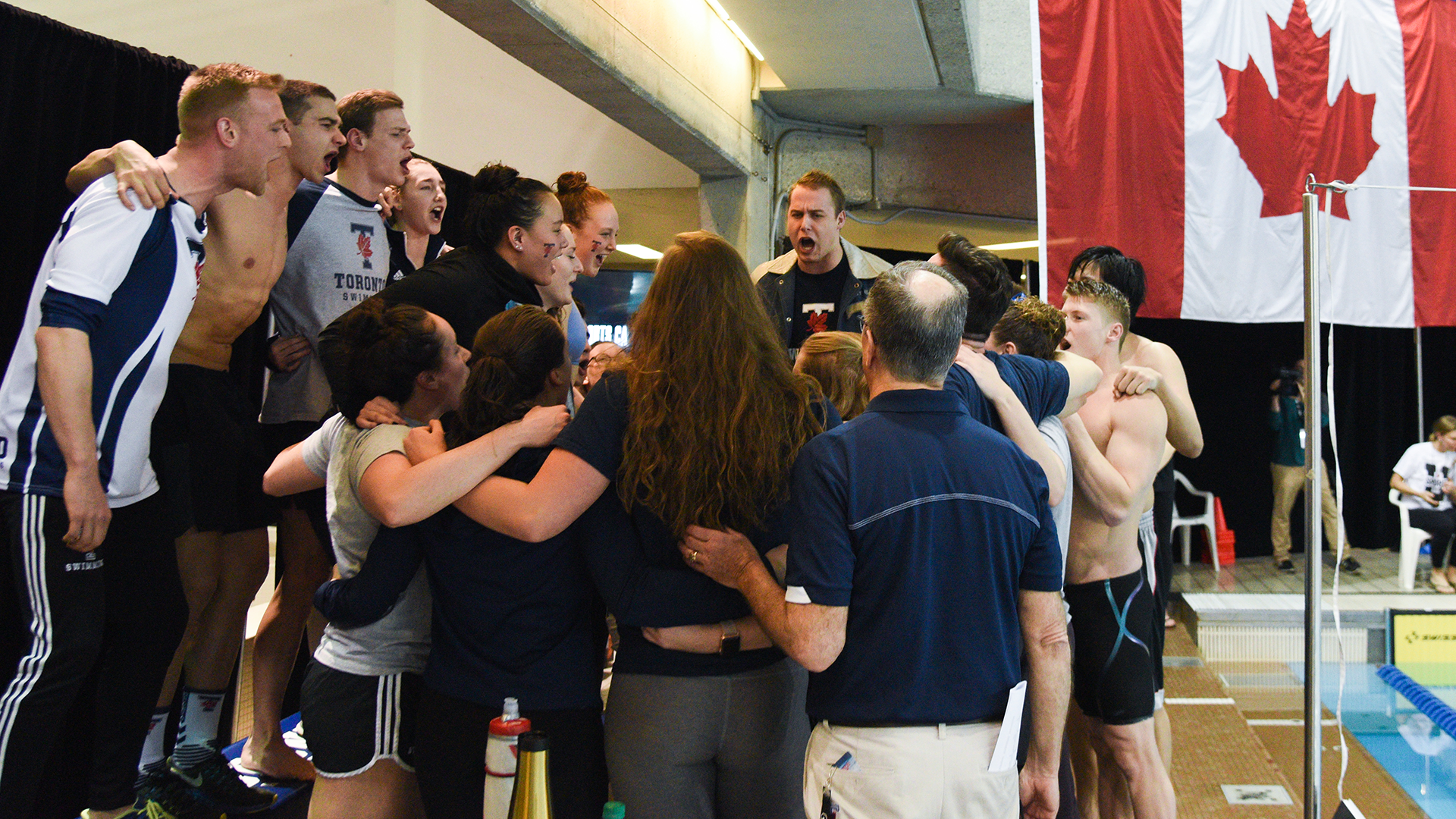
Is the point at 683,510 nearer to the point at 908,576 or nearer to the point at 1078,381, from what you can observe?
the point at 908,576

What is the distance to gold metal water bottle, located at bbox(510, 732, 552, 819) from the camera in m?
1.22

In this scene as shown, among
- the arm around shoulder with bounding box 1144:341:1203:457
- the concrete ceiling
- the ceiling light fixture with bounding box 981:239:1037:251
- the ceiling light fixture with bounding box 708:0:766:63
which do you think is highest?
the ceiling light fixture with bounding box 708:0:766:63

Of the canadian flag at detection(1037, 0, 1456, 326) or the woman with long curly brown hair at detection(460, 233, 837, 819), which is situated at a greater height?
the canadian flag at detection(1037, 0, 1456, 326)

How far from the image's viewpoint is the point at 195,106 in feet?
7.50

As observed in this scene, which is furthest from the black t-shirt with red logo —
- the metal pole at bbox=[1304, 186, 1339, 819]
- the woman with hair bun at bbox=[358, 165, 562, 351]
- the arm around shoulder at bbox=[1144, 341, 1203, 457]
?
the metal pole at bbox=[1304, 186, 1339, 819]

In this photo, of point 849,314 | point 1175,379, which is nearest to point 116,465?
point 849,314

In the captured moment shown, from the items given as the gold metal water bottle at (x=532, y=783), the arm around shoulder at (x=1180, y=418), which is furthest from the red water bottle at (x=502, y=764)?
the arm around shoulder at (x=1180, y=418)

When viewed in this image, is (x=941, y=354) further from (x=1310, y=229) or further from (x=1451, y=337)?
(x=1451, y=337)

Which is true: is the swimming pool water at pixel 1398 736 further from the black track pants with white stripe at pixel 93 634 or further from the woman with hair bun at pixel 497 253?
the black track pants with white stripe at pixel 93 634

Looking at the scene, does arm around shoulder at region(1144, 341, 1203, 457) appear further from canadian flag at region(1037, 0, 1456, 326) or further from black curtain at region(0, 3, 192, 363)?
black curtain at region(0, 3, 192, 363)

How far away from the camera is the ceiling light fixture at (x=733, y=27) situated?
6412 millimetres

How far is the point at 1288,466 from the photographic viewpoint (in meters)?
10.2

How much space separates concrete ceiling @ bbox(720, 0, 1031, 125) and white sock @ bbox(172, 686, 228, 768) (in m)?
4.66

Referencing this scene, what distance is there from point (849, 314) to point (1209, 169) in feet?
13.1
